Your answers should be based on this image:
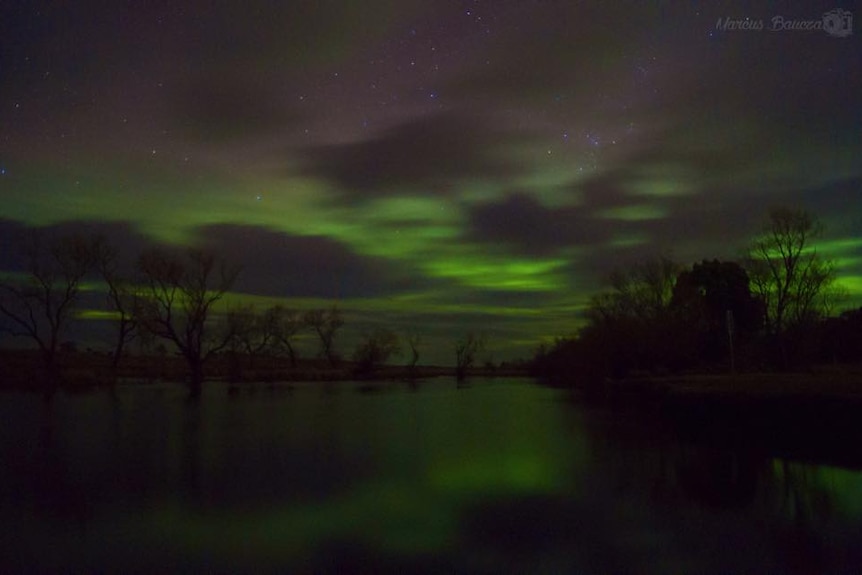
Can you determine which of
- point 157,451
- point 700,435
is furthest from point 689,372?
point 157,451

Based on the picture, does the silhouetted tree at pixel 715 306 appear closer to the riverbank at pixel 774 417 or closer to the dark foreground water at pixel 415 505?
the riverbank at pixel 774 417

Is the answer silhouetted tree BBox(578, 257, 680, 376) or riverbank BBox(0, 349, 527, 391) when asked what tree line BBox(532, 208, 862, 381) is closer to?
silhouetted tree BBox(578, 257, 680, 376)

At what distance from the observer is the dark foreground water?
845 centimetres

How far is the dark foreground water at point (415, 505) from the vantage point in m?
8.45

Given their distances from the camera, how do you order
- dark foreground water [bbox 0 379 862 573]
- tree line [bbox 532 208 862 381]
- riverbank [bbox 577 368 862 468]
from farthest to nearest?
tree line [bbox 532 208 862 381] → riverbank [bbox 577 368 862 468] → dark foreground water [bbox 0 379 862 573]

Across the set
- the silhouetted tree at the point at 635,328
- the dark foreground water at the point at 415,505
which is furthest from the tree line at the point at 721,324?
the dark foreground water at the point at 415,505

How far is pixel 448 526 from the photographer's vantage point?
10.1 m

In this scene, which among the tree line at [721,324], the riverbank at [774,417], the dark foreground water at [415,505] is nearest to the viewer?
the dark foreground water at [415,505]

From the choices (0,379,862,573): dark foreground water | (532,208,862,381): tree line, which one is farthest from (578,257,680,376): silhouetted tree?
(0,379,862,573): dark foreground water

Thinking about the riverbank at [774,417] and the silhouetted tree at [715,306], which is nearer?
the riverbank at [774,417]

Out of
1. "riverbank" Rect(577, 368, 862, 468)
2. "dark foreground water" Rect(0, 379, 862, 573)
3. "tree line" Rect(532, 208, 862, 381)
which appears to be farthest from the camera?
"tree line" Rect(532, 208, 862, 381)

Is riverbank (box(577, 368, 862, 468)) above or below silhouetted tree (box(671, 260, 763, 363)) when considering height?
below

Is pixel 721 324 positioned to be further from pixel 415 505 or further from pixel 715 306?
pixel 415 505

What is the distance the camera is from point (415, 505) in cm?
1153
